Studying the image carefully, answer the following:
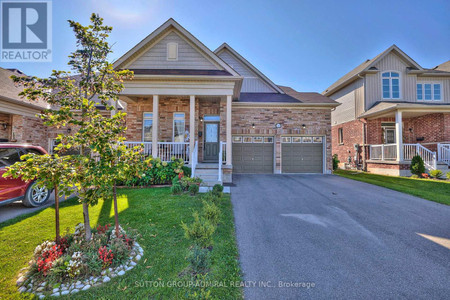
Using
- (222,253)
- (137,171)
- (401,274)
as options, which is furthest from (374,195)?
(137,171)

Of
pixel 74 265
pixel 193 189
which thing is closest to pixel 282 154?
pixel 193 189

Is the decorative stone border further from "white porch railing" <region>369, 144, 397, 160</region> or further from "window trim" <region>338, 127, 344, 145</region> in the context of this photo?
"window trim" <region>338, 127, 344, 145</region>

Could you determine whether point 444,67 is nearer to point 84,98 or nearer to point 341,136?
point 341,136

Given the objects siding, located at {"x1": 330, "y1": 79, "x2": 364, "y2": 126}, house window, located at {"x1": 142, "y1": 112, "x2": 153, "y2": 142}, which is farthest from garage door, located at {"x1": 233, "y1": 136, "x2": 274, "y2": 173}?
siding, located at {"x1": 330, "y1": 79, "x2": 364, "y2": 126}

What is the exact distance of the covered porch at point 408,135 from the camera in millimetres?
10617

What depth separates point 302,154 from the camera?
37.8 ft

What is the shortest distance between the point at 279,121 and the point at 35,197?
1084 centimetres

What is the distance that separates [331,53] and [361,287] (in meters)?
16.0

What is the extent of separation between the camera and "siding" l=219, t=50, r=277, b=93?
43.1ft

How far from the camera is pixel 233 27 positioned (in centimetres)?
985

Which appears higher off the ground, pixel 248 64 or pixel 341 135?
pixel 248 64

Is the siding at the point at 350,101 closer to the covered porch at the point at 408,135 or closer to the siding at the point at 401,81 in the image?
Result: the siding at the point at 401,81

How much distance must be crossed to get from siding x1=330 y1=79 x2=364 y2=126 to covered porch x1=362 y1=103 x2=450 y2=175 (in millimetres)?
1417

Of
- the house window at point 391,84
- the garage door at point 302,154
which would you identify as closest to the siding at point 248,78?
the garage door at point 302,154
